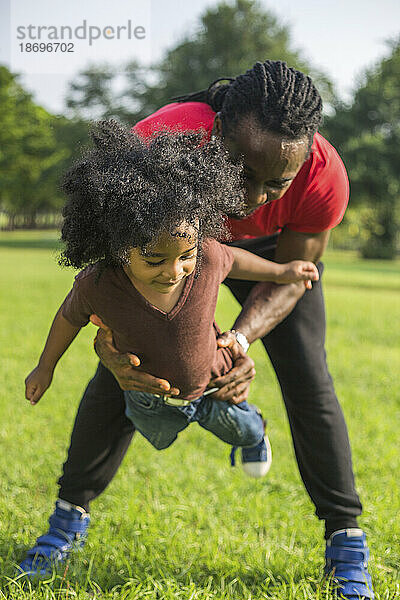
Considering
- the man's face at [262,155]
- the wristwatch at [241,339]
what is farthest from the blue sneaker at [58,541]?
the man's face at [262,155]

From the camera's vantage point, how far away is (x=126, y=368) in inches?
87.7

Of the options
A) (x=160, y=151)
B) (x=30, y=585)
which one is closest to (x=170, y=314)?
(x=160, y=151)

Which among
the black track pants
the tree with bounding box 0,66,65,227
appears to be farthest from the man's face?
the tree with bounding box 0,66,65,227

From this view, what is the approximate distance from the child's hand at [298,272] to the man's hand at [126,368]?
0.65m

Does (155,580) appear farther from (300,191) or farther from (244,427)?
(300,191)

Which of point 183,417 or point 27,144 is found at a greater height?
point 27,144

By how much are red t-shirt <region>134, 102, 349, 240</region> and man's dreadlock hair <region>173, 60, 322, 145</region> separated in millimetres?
139

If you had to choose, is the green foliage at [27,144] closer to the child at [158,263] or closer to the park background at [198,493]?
the park background at [198,493]

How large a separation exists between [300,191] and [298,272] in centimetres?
32

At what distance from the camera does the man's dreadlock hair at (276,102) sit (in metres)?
2.12

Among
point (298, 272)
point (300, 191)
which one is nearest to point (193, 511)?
point (298, 272)

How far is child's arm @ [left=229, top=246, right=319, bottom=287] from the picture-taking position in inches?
93.9

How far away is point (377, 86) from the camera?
103 ft

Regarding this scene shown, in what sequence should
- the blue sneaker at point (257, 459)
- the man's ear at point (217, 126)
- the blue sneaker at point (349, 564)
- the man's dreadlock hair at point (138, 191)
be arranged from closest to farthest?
1. the man's dreadlock hair at point (138, 191)
2. the man's ear at point (217, 126)
3. the blue sneaker at point (349, 564)
4. the blue sneaker at point (257, 459)
